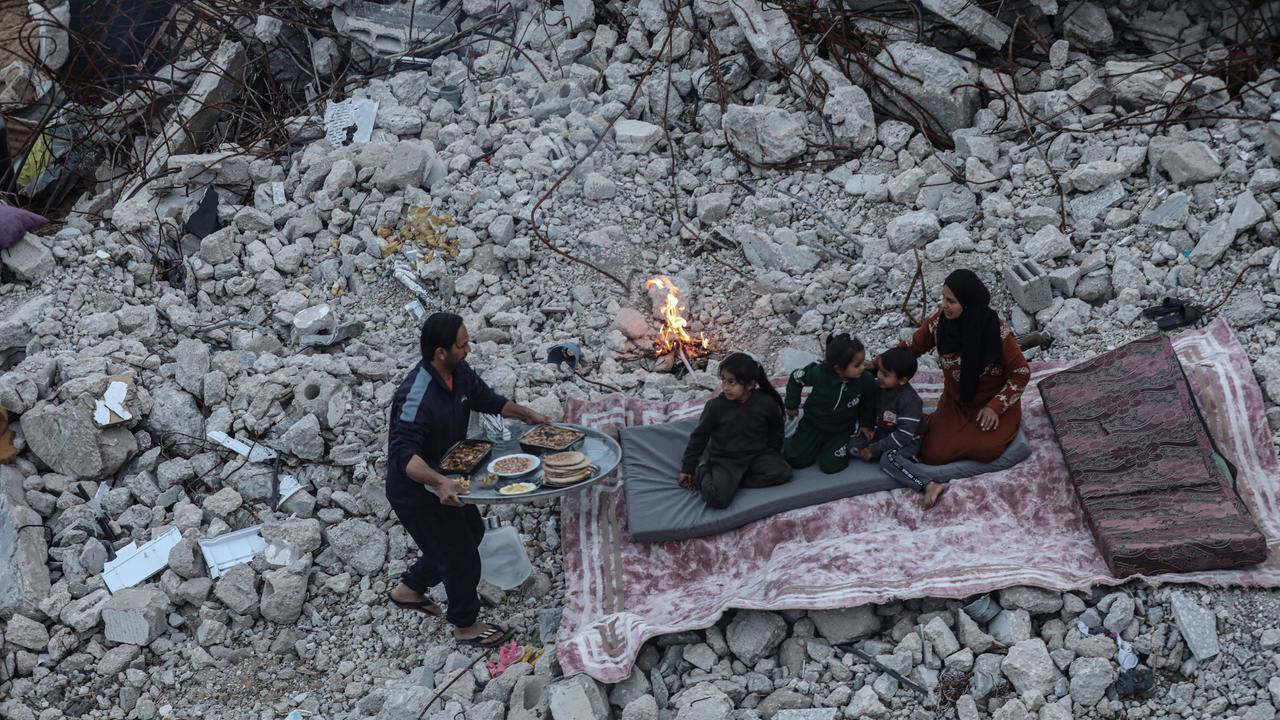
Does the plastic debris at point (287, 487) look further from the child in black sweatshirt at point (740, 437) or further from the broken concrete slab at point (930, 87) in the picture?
the broken concrete slab at point (930, 87)

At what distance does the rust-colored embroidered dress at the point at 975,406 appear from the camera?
468cm

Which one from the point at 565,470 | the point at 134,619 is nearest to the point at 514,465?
the point at 565,470

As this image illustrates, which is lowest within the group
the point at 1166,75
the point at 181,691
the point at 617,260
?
the point at 181,691

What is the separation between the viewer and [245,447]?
5.52 m

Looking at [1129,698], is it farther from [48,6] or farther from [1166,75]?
[48,6]

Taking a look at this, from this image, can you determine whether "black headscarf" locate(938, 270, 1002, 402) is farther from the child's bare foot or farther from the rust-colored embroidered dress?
the child's bare foot

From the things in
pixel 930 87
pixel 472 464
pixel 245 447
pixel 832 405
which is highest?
pixel 930 87

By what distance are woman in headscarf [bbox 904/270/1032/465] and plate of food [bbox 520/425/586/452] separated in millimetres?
1676

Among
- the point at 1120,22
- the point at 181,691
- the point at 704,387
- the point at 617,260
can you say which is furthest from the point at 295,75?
the point at 1120,22

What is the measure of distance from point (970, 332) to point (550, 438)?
1964mm

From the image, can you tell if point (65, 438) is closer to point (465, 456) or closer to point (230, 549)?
point (230, 549)

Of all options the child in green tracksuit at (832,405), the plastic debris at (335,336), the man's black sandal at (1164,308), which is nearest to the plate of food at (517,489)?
the child in green tracksuit at (832,405)

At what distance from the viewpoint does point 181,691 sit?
465 centimetres

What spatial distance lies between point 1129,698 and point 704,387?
2.66 m
